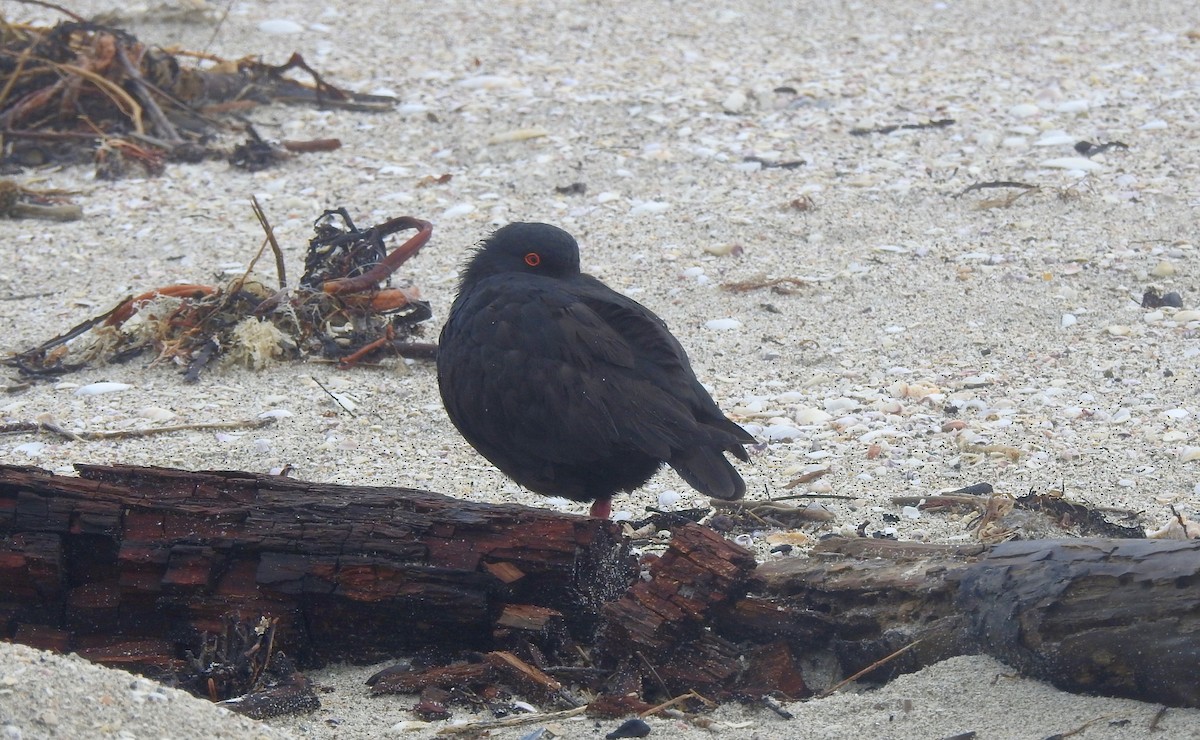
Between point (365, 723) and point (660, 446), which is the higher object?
point (660, 446)

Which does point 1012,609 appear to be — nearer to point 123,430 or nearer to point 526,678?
point 526,678

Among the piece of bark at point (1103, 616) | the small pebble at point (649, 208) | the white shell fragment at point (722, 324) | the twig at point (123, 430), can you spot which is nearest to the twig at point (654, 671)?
the piece of bark at point (1103, 616)

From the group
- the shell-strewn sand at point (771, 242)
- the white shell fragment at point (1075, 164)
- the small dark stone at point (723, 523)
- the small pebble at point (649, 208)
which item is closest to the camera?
the small dark stone at point (723, 523)

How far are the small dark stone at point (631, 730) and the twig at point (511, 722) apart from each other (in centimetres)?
13

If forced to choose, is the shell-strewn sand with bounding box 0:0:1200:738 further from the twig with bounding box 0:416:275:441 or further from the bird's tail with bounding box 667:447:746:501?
the bird's tail with bounding box 667:447:746:501

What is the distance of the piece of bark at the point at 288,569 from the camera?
3.43 metres

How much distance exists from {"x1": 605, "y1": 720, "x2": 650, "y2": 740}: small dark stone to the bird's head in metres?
1.85

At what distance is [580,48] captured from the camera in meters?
9.59

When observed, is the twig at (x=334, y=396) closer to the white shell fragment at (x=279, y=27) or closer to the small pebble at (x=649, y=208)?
the small pebble at (x=649, y=208)

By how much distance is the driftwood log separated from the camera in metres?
3.34

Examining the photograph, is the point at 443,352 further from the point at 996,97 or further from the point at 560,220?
the point at 996,97

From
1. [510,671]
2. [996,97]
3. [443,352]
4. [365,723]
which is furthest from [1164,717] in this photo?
[996,97]

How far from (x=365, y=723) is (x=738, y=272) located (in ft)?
12.4

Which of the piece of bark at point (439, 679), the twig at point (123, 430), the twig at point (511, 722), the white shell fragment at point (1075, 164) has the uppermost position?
the white shell fragment at point (1075, 164)
